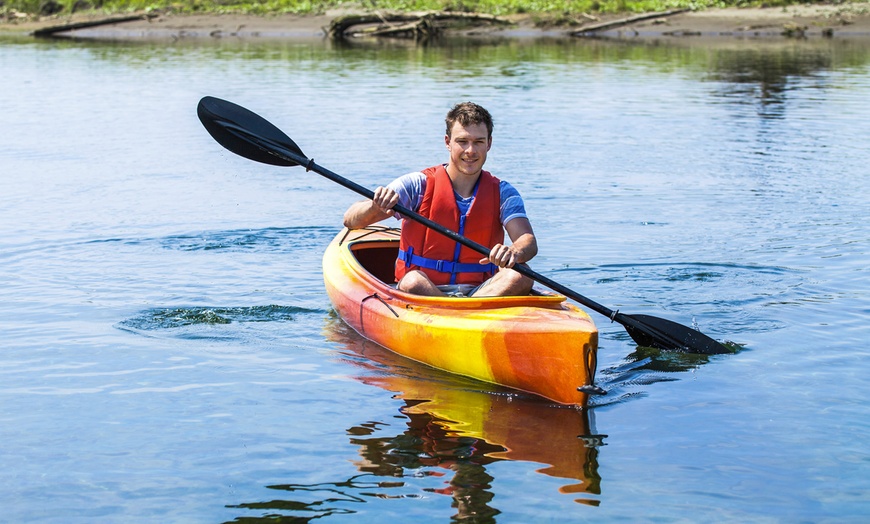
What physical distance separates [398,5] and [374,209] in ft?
100

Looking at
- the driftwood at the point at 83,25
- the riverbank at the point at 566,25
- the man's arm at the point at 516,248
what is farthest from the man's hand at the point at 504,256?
the driftwood at the point at 83,25

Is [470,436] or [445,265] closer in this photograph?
[470,436]

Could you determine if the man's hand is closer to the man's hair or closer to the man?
the man

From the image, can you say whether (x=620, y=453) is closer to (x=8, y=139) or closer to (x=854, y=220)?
(x=854, y=220)

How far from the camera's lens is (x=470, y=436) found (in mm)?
4934

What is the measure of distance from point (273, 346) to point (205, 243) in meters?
2.71

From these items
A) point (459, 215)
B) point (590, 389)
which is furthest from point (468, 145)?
point (590, 389)

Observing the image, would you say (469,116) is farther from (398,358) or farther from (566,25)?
(566,25)

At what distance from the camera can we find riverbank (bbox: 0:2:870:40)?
29.7 metres

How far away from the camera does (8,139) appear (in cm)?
1411

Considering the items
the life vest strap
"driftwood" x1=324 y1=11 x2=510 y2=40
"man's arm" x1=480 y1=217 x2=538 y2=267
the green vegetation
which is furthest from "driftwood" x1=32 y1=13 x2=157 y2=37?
"man's arm" x1=480 y1=217 x2=538 y2=267

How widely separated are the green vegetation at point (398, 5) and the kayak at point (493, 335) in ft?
90.7

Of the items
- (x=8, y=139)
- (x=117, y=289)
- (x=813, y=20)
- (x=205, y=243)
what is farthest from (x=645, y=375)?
(x=813, y=20)

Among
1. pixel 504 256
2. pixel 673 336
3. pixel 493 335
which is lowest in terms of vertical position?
pixel 673 336
